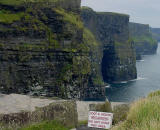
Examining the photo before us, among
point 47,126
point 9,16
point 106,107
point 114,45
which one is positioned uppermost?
point 9,16

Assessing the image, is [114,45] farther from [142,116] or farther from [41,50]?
[142,116]

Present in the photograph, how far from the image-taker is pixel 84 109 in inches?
924

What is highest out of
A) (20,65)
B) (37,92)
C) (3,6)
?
(3,6)

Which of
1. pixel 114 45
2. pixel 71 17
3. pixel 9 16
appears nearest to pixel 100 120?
pixel 9 16

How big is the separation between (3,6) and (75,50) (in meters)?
22.6

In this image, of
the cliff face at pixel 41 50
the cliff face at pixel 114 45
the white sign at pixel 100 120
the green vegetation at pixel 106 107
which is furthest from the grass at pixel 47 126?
the cliff face at pixel 114 45

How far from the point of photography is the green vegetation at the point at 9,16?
74.4m

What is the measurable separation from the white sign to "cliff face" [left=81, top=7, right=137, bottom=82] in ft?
418

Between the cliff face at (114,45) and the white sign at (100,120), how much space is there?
127 metres

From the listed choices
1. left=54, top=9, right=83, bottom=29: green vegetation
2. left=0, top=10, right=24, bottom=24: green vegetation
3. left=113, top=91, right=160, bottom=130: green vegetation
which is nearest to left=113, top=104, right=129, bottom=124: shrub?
left=113, top=91, right=160, bottom=130: green vegetation

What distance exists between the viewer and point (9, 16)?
251 ft

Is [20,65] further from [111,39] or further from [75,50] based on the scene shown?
[111,39]

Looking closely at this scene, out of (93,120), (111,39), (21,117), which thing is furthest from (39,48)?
(111,39)

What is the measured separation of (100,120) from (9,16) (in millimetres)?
67981
